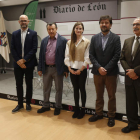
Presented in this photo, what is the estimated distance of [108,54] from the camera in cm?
262

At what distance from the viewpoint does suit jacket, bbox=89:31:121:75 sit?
8.52ft

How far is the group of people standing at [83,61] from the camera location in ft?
8.05

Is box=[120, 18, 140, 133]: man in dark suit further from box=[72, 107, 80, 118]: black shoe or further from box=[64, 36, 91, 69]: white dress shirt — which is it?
box=[72, 107, 80, 118]: black shoe

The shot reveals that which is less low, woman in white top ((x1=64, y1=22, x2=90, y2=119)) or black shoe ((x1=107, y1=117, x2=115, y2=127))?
woman in white top ((x1=64, y1=22, x2=90, y2=119))

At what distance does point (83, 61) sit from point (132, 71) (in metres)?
0.83

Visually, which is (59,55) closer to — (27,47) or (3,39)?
(27,47)

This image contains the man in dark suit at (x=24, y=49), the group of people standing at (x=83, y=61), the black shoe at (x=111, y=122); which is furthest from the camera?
the man in dark suit at (x=24, y=49)

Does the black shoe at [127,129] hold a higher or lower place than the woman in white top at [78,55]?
lower

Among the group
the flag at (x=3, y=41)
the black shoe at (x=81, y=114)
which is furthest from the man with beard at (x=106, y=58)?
the flag at (x=3, y=41)

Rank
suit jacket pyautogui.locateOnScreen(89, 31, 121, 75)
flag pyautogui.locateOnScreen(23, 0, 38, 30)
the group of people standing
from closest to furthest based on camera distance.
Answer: the group of people standing → suit jacket pyautogui.locateOnScreen(89, 31, 121, 75) → flag pyautogui.locateOnScreen(23, 0, 38, 30)

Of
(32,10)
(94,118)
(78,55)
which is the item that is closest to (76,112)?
(94,118)

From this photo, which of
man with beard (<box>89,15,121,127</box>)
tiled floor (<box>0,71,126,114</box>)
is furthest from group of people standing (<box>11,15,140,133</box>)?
tiled floor (<box>0,71,126,114</box>)

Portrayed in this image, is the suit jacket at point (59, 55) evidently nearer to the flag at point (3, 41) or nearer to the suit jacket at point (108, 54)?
the suit jacket at point (108, 54)

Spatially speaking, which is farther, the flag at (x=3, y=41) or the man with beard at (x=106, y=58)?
the flag at (x=3, y=41)
